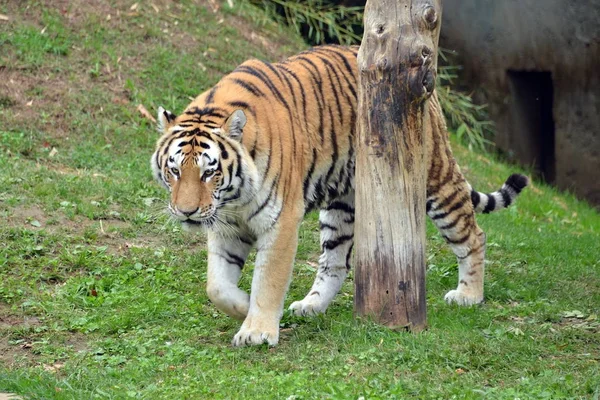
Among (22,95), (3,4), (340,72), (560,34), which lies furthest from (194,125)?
(560,34)

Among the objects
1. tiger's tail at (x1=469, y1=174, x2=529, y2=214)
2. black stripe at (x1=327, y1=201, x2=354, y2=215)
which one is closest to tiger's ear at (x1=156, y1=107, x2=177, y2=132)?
black stripe at (x1=327, y1=201, x2=354, y2=215)

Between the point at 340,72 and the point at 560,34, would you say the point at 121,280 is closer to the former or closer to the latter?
the point at 340,72

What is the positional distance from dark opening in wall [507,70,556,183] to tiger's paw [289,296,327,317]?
7128 millimetres

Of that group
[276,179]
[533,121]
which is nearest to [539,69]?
[533,121]

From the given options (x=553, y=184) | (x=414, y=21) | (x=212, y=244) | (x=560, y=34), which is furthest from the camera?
(x=553, y=184)

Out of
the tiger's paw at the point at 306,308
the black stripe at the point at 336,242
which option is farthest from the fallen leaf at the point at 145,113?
the tiger's paw at the point at 306,308

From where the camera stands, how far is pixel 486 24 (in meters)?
11.7

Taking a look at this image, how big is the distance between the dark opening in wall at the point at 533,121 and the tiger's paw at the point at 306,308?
7.13m

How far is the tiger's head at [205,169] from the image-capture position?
4.75 m

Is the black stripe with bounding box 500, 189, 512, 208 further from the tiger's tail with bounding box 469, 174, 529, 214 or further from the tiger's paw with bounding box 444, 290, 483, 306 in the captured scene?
the tiger's paw with bounding box 444, 290, 483, 306

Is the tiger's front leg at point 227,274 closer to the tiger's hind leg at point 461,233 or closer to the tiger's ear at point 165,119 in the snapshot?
the tiger's ear at point 165,119

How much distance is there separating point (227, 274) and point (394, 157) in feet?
3.76

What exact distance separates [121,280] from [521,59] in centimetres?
733

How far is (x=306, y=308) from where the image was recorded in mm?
5641
